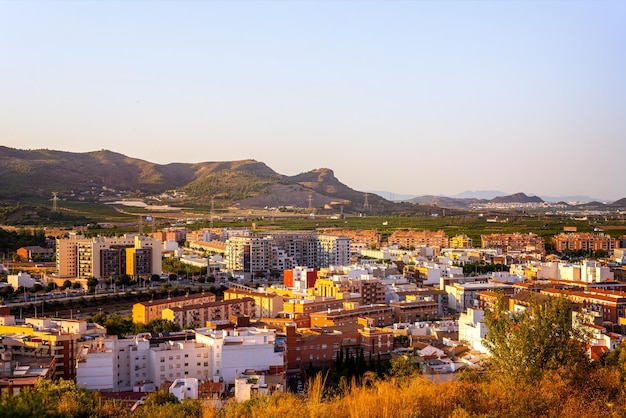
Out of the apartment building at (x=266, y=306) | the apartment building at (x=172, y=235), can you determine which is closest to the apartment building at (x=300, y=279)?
the apartment building at (x=266, y=306)

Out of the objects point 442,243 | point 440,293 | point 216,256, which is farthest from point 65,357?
point 442,243

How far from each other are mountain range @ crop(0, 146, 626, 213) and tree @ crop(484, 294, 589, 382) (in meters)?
36.1

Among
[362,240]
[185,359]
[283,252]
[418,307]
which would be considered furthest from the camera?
[362,240]

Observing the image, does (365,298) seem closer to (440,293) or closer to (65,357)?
(440,293)

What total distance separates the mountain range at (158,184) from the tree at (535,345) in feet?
118

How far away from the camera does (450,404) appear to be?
15.7ft

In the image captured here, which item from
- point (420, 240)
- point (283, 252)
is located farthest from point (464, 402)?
point (420, 240)

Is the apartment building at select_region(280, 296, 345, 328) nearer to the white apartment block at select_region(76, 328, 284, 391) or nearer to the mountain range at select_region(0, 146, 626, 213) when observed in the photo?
the white apartment block at select_region(76, 328, 284, 391)

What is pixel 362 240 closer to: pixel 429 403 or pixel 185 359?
pixel 185 359

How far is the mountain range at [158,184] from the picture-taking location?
157ft

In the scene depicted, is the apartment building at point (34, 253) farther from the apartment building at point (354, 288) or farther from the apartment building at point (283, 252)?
the apartment building at point (354, 288)

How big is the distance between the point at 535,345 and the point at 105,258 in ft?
47.0

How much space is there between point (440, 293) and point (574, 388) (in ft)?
31.5

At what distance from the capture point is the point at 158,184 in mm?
60688
